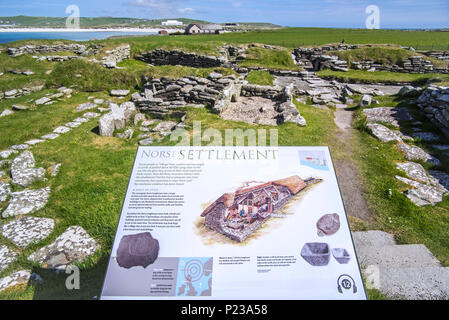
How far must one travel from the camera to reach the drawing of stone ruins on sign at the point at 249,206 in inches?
129

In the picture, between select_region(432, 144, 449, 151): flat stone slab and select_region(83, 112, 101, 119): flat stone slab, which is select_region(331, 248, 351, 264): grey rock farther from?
select_region(83, 112, 101, 119): flat stone slab

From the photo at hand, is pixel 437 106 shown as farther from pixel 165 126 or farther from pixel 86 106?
pixel 86 106

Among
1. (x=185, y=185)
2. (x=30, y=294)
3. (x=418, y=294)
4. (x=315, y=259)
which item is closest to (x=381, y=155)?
(x=418, y=294)

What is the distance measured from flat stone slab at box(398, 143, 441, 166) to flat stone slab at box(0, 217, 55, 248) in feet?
37.1

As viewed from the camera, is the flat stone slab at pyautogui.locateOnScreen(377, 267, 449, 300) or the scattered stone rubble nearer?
the flat stone slab at pyautogui.locateOnScreen(377, 267, 449, 300)

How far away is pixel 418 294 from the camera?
3.86 metres

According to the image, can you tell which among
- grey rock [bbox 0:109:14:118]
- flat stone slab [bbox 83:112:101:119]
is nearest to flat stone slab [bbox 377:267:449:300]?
flat stone slab [bbox 83:112:101:119]

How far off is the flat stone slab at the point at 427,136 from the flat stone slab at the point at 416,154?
1134mm

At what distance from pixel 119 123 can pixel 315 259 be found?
953 centimetres

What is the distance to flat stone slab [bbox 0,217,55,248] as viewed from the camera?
192 inches

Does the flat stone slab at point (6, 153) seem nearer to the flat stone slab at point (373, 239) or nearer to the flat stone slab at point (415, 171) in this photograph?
the flat stone slab at point (373, 239)

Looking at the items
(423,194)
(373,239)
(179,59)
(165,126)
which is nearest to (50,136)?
(165,126)

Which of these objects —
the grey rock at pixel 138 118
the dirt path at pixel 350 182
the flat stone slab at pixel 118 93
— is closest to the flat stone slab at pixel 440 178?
the dirt path at pixel 350 182

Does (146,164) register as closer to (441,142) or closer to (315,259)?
(315,259)
